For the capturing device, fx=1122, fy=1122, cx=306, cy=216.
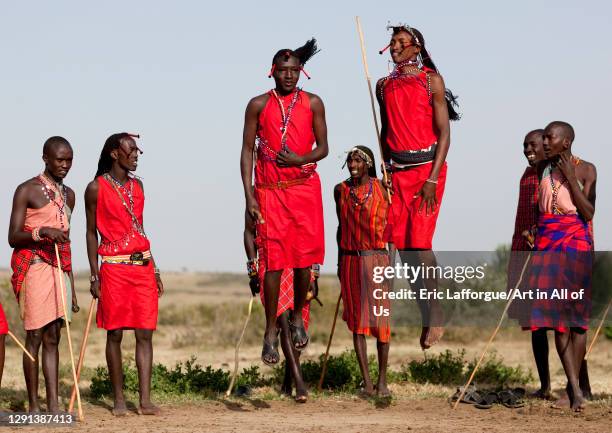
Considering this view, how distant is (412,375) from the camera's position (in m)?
12.9

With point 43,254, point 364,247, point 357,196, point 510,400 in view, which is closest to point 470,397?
point 510,400

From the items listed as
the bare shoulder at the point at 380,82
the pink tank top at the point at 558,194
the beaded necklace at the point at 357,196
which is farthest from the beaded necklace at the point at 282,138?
the pink tank top at the point at 558,194

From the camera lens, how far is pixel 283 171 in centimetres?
1011

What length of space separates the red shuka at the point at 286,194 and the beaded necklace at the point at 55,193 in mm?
1756

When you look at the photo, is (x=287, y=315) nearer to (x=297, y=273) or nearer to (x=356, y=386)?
(x=297, y=273)

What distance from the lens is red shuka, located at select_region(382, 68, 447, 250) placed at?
10328 mm

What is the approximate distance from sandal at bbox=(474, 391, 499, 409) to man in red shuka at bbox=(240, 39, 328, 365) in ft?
6.33

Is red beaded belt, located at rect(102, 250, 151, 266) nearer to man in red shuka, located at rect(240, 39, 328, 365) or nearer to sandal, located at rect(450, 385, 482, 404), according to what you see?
man in red shuka, located at rect(240, 39, 328, 365)

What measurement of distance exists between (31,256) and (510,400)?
470cm

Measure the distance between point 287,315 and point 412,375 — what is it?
2676mm

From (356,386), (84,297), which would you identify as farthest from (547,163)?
(84,297)

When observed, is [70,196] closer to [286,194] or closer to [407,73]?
[286,194]

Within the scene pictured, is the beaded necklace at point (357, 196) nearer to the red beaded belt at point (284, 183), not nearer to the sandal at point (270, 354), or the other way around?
the red beaded belt at point (284, 183)

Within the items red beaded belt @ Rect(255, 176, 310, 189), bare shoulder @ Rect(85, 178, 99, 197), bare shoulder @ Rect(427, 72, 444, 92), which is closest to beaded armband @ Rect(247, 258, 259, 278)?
red beaded belt @ Rect(255, 176, 310, 189)
